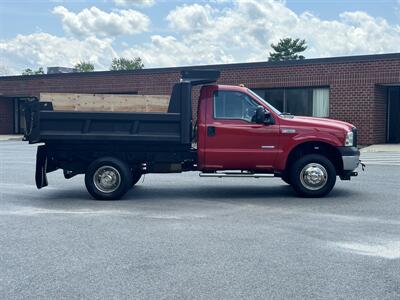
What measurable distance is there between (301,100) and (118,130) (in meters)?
16.4

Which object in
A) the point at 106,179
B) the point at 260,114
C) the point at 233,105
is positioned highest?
the point at 233,105

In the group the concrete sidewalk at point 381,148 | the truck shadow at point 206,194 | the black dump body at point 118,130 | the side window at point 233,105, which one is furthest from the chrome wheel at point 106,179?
the concrete sidewalk at point 381,148

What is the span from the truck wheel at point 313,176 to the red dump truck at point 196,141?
2 centimetres

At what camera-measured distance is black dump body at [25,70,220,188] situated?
9477mm

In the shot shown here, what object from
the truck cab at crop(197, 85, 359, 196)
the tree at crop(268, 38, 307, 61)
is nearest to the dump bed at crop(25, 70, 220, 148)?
the truck cab at crop(197, 85, 359, 196)

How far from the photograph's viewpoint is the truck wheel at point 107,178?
9.56 meters

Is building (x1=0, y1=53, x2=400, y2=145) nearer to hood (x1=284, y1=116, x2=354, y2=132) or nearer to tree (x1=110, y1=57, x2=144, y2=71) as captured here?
hood (x1=284, y1=116, x2=354, y2=132)

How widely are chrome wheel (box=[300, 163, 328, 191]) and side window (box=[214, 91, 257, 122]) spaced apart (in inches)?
57.8

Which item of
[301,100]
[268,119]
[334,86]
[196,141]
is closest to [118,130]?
[196,141]

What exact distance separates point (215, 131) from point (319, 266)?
15.2 ft

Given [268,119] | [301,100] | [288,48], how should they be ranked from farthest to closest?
[288,48], [301,100], [268,119]

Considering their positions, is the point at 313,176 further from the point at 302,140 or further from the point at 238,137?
the point at 238,137

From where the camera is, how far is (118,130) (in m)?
9.55

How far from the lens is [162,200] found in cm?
976
